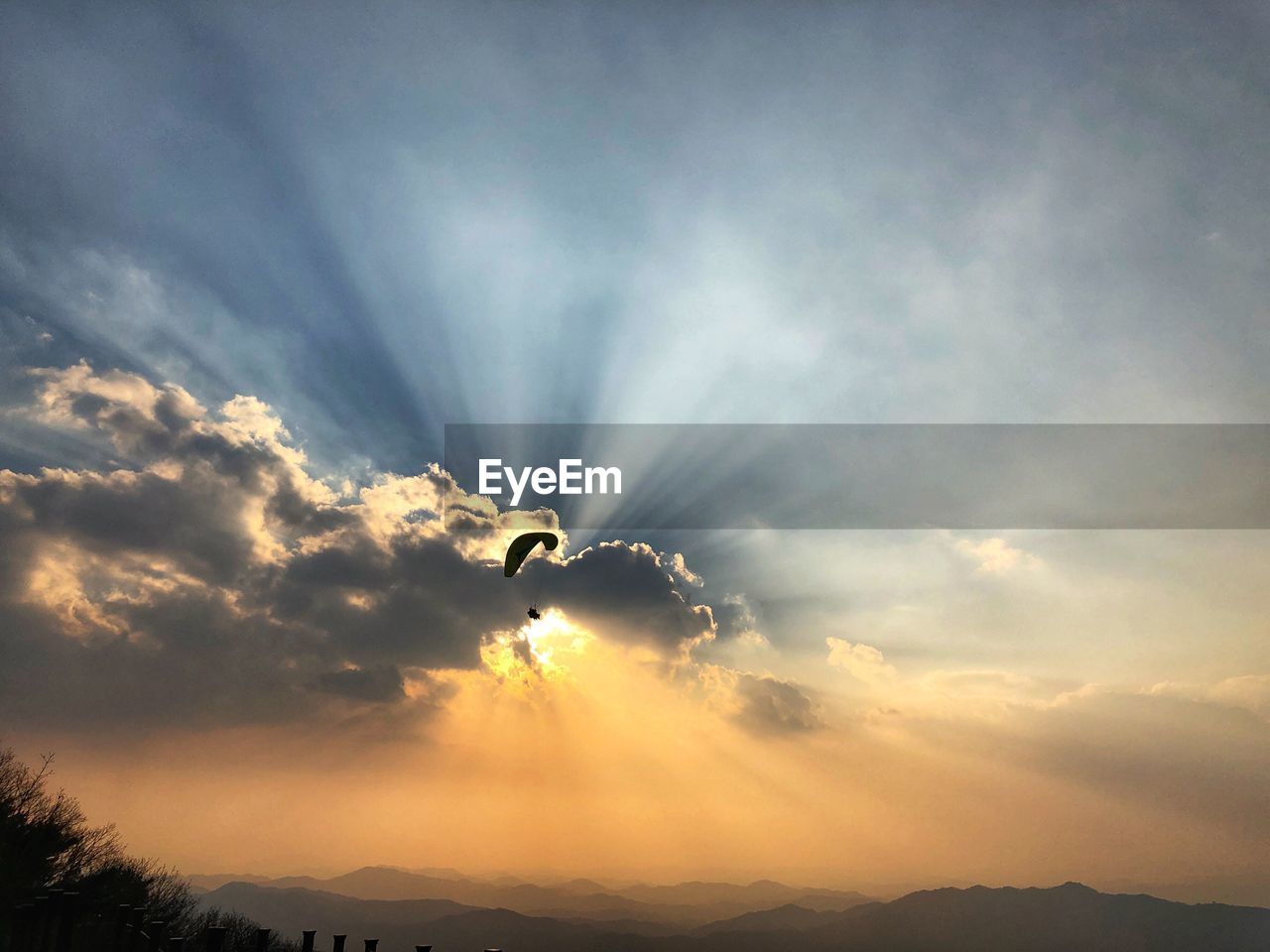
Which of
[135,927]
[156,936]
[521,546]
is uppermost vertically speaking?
[521,546]

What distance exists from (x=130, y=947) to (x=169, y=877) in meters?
42.4

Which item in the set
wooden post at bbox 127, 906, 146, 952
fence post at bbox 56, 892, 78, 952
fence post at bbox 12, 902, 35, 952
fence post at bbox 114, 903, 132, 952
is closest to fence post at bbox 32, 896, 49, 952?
fence post at bbox 12, 902, 35, 952

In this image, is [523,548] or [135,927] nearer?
[135,927]

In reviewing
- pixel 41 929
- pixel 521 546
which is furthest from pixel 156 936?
pixel 521 546

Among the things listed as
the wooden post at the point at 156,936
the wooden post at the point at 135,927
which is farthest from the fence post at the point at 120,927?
the wooden post at the point at 156,936

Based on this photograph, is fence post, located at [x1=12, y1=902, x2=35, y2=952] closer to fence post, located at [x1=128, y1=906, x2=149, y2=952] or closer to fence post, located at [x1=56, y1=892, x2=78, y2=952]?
fence post, located at [x1=56, y1=892, x2=78, y2=952]

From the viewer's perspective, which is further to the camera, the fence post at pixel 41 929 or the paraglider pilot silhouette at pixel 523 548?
the paraglider pilot silhouette at pixel 523 548

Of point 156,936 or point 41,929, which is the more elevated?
point 41,929

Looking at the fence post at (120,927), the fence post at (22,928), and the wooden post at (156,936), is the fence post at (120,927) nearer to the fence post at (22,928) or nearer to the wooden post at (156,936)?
the wooden post at (156,936)

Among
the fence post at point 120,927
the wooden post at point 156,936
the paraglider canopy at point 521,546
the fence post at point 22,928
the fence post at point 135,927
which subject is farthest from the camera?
the paraglider canopy at point 521,546

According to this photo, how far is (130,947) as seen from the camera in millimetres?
17250

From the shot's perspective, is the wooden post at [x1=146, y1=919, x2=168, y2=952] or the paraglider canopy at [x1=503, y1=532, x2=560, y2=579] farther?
the paraglider canopy at [x1=503, y1=532, x2=560, y2=579]

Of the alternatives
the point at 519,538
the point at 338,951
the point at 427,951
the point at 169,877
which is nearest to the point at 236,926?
the point at 169,877

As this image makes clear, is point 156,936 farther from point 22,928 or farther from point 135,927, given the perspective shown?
point 22,928
